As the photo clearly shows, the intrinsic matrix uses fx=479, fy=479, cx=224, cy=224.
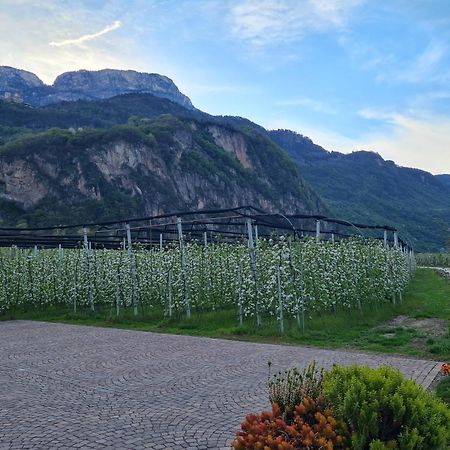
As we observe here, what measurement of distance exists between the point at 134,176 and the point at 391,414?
12126 cm

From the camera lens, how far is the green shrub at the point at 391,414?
12.4ft

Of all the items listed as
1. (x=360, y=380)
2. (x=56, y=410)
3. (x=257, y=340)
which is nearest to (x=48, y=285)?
(x=257, y=340)

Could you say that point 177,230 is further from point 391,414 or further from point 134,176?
point 134,176

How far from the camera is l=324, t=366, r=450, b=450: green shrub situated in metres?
3.78

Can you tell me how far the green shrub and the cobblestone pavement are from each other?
218 centimetres

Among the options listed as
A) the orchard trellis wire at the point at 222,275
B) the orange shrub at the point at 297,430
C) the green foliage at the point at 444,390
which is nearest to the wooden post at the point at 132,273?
the orchard trellis wire at the point at 222,275

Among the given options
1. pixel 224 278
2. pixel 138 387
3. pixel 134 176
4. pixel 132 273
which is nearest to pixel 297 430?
pixel 138 387

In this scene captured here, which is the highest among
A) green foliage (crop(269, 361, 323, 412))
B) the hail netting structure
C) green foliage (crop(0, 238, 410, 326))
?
the hail netting structure

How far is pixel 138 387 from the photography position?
8281 millimetres

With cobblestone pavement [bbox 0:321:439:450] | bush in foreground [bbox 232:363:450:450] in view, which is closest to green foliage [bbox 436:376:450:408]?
Result: cobblestone pavement [bbox 0:321:439:450]

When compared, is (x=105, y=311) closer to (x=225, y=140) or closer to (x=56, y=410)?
(x=56, y=410)

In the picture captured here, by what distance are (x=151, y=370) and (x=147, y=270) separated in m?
11.3

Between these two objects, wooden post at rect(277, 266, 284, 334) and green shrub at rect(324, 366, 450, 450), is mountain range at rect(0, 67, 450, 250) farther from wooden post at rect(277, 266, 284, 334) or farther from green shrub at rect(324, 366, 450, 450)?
green shrub at rect(324, 366, 450, 450)

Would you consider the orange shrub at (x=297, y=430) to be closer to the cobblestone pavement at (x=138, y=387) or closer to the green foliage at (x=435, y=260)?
the cobblestone pavement at (x=138, y=387)
